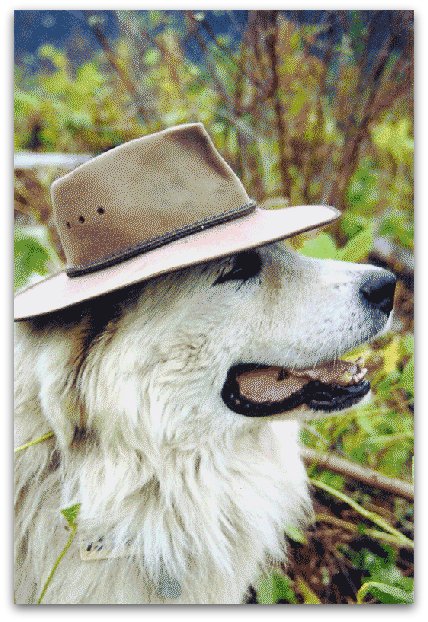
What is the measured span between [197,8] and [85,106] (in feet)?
1.57

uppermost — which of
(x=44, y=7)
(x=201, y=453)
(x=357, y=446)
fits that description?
(x=44, y=7)

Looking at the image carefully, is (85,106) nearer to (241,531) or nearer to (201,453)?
(201,453)

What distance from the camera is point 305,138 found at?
204 centimetres

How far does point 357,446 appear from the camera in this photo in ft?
6.17

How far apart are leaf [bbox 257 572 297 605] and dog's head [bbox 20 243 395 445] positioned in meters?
0.50

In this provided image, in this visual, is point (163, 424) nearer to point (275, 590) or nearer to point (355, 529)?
point (275, 590)

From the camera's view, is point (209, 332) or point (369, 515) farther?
point (369, 515)

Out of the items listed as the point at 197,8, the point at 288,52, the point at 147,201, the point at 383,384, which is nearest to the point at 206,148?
the point at 147,201

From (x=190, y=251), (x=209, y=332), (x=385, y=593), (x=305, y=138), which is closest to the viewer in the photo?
(x=190, y=251)

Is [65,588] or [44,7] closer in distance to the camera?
[65,588]

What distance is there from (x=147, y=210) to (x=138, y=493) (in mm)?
537

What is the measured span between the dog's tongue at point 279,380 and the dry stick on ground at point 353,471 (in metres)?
0.55

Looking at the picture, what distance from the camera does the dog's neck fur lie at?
129 cm

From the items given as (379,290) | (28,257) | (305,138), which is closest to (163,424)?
(379,290)
